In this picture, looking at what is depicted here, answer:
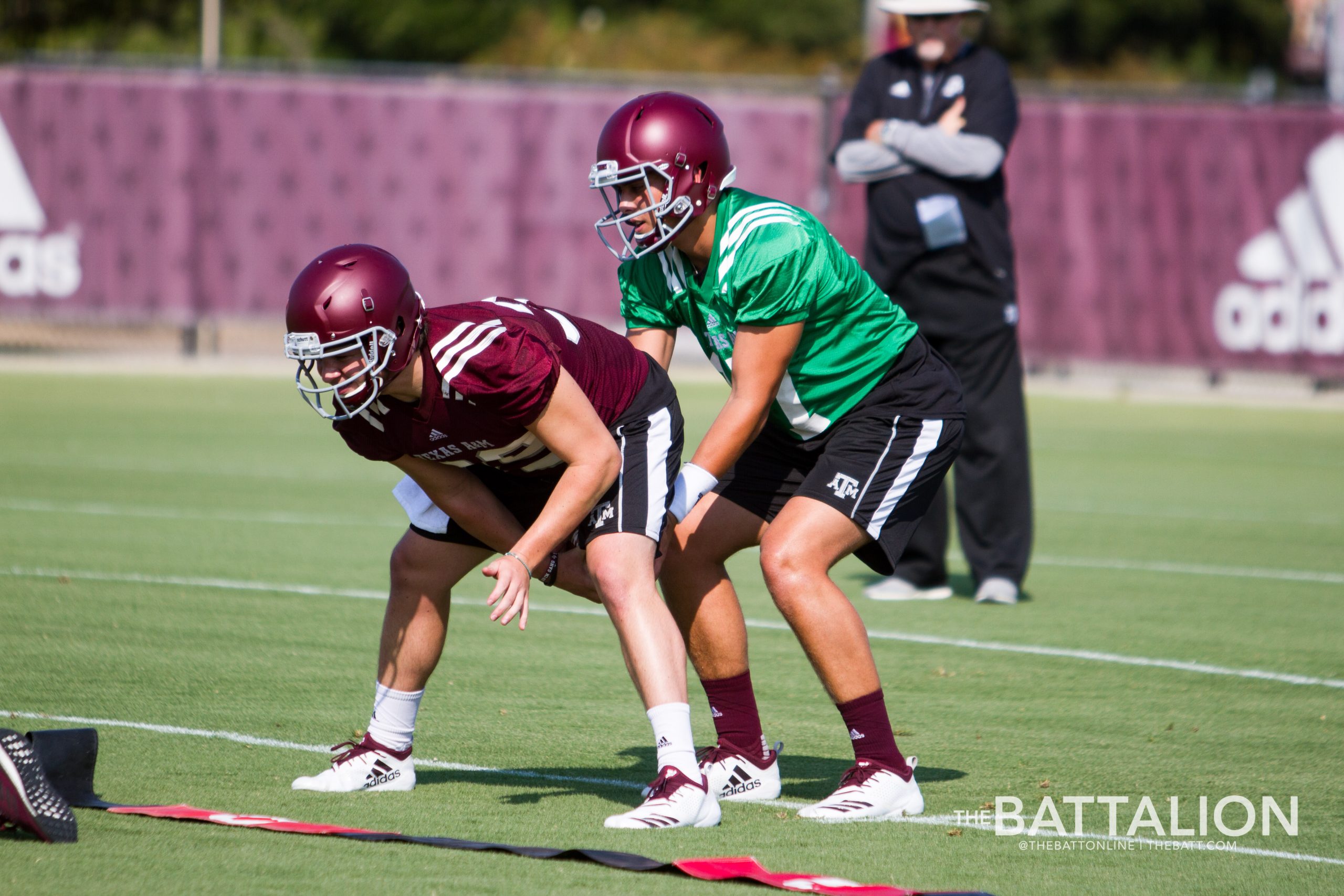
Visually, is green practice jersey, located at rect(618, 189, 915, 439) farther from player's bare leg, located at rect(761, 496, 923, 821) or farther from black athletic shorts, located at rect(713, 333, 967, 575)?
player's bare leg, located at rect(761, 496, 923, 821)

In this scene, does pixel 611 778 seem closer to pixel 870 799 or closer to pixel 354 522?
pixel 870 799

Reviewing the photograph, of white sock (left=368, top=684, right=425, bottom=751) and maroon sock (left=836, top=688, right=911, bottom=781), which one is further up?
maroon sock (left=836, top=688, right=911, bottom=781)

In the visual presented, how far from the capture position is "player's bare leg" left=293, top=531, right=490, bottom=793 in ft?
15.9

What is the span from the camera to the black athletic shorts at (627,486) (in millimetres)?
4656

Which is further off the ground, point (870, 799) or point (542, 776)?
point (870, 799)

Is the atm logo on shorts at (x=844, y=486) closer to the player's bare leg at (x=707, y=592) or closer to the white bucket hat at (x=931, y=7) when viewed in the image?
the player's bare leg at (x=707, y=592)

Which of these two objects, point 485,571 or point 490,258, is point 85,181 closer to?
point 490,258

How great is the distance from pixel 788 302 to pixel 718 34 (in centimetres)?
4412

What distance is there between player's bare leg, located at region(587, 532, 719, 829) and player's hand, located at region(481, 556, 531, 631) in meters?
0.32

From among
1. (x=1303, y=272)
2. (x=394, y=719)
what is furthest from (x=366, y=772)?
(x=1303, y=272)

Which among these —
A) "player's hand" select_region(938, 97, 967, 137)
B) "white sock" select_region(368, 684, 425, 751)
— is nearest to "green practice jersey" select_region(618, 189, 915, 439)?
"white sock" select_region(368, 684, 425, 751)

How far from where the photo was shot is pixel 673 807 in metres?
4.47

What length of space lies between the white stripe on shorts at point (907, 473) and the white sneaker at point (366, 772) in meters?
1.48

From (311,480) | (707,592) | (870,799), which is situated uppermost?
(707,592)
